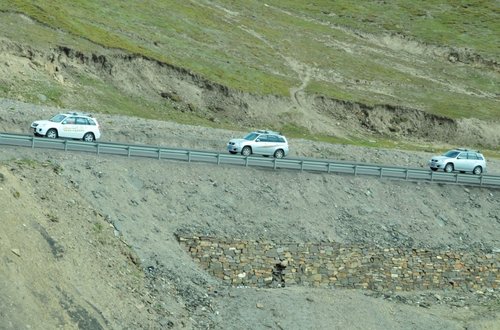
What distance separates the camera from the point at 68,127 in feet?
168

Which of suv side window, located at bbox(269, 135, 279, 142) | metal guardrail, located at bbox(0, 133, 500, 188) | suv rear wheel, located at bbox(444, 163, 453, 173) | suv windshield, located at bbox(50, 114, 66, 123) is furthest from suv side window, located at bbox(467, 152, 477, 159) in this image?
suv windshield, located at bbox(50, 114, 66, 123)

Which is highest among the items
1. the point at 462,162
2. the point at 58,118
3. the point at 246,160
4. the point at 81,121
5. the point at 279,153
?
the point at 58,118

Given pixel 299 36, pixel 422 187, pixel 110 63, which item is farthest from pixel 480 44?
pixel 422 187

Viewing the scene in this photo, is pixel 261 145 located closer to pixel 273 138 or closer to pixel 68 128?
pixel 273 138

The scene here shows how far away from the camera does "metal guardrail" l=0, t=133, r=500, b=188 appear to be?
147 feet

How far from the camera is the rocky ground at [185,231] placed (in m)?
35.5

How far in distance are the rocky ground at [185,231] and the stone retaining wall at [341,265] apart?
1.92 feet

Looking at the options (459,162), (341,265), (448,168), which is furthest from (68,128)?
(459,162)

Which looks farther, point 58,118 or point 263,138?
point 263,138

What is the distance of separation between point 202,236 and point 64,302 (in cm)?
1009

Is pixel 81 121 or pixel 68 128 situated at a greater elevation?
pixel 81 121

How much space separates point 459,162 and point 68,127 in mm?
23440

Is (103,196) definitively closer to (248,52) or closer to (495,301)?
(495,301)

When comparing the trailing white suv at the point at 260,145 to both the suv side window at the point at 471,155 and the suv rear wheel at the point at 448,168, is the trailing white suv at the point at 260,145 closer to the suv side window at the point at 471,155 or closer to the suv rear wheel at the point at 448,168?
the suv rear wheel at the point at 448,168
